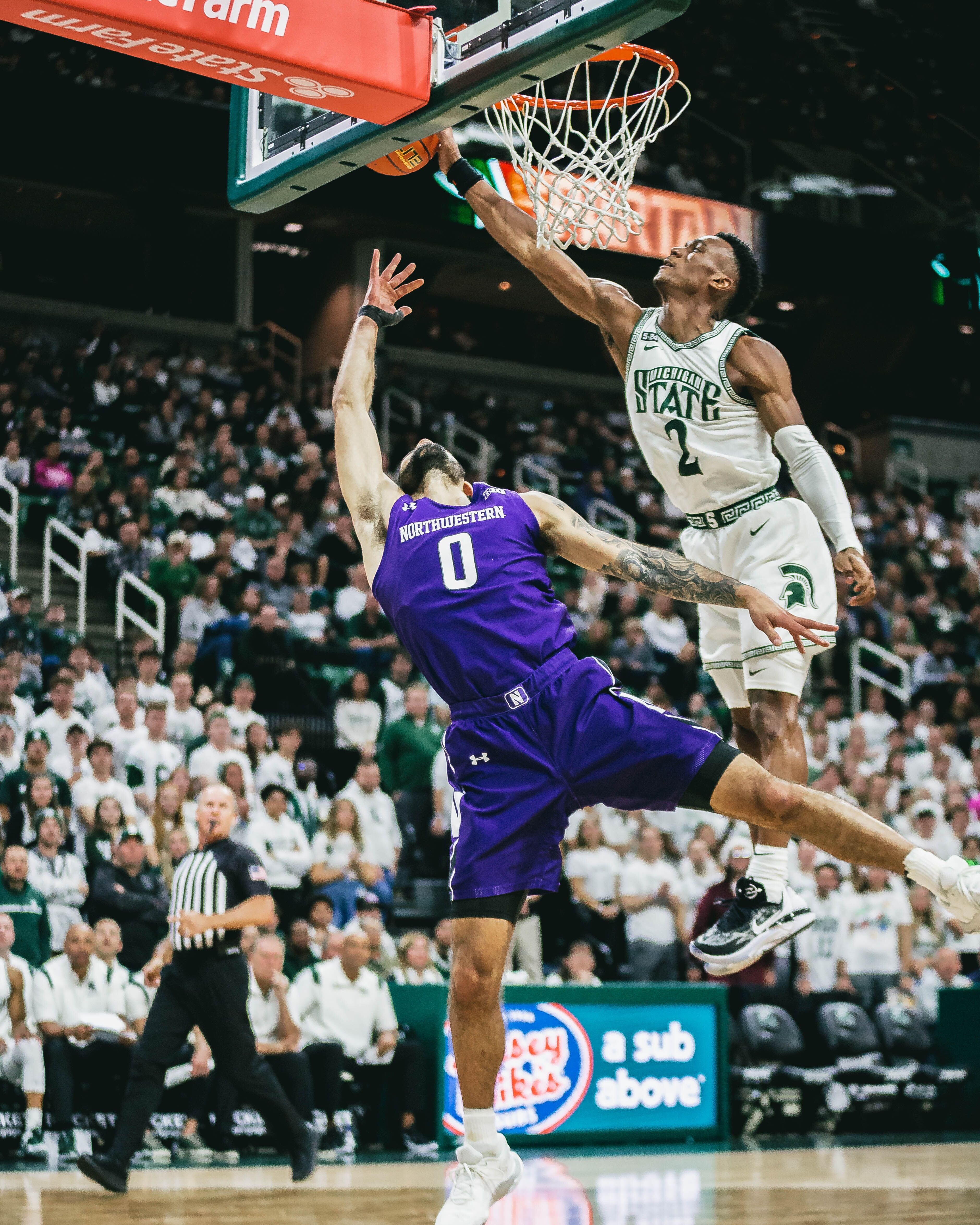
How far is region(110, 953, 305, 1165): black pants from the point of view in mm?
9141

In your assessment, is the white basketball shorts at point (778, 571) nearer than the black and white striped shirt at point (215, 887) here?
Yes

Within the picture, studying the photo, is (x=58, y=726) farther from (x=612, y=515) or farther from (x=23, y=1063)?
(x=612, y=515)

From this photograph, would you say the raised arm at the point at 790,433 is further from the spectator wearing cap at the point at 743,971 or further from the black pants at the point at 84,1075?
the black pants at the point at 84,1075

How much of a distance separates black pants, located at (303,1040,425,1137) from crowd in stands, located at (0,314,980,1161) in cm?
2

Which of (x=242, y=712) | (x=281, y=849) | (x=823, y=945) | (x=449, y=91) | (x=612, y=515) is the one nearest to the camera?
(x=449, y=91)

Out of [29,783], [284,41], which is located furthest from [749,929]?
[29,783]

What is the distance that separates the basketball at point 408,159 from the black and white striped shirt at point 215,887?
4564 millimetres

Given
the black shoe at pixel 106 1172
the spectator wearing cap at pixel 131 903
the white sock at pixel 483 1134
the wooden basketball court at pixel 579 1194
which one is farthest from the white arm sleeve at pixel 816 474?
the spectator wearing cap at pixel 131 903

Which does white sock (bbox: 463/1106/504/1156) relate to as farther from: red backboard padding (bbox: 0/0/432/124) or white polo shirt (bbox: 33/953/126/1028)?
white polo shirt (bbox: 33/953/126/1028)

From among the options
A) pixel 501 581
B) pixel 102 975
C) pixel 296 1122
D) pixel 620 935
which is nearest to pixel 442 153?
pixel 501 581

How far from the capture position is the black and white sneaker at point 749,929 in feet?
19.5

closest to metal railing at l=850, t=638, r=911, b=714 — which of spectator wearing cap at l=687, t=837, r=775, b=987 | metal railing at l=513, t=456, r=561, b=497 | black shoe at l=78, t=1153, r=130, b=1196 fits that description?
metal railing at l=513, t=456, r=561, b=497

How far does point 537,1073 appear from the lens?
36.3 feet

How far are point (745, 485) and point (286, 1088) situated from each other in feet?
20.4
